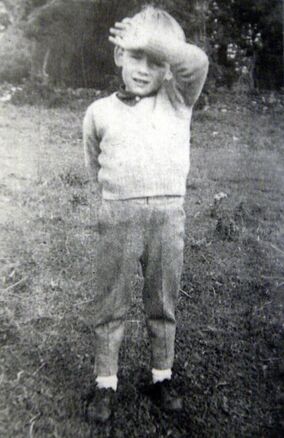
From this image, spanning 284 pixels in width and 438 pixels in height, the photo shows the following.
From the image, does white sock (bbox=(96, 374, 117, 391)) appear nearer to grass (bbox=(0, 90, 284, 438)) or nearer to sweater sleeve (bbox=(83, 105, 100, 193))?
grass (bbox=(0, 90, 284, 438))

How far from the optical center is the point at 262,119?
195 inches

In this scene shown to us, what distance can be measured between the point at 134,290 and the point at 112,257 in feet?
3.51

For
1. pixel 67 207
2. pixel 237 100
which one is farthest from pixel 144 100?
pixel 237 100

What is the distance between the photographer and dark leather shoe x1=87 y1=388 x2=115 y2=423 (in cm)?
208

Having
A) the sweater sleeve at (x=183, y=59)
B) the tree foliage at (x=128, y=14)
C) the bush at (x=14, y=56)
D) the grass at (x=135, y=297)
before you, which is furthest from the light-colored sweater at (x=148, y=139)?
the bush at (x=14, y=56)

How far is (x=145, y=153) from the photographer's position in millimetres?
1897

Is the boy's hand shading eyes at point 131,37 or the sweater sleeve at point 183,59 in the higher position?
the boy's hand shading eyes at point 131,37

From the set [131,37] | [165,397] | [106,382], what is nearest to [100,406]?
[106,382]

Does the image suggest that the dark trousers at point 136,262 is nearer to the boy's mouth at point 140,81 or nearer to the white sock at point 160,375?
the white sock at point 160,375

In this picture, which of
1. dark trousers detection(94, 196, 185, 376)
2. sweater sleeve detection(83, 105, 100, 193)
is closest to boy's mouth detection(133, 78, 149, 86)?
sweater sleeve detection(83, 105, 100, 193)

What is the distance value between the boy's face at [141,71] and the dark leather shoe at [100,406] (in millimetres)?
1217

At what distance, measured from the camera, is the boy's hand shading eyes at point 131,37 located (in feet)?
5.92

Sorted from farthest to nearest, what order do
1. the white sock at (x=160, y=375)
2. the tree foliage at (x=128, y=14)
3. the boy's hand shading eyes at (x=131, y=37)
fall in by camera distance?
the tree foliage at (x=128, y=14) → the white sock at (x=160, y=375) → the boy's hand shading eyes at (x=131, y=37)

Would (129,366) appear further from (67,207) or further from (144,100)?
(67,207)
